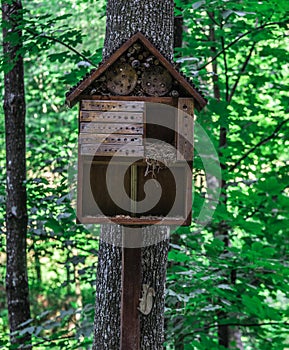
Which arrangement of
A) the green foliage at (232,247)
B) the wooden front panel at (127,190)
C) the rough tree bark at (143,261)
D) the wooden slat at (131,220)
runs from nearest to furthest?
the wooden slat at (131,220)
the wooden front panel at (127,190)
the rough tree bark at (143,261)
the green foliage at (232,247)

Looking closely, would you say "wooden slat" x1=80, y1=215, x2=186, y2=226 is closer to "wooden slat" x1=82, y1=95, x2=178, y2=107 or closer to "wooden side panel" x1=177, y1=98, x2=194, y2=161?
"wooden side panel" x1=177, y1=98, x2=194, y2=161

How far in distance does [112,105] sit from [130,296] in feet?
2.54

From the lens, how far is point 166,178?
6.97 ft

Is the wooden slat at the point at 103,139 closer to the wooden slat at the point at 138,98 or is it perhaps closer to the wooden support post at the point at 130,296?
the wooden slat at the point at 138,98

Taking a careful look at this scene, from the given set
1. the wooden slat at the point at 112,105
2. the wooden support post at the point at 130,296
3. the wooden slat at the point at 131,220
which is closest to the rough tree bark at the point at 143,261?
the wooden support post at the point at 130,296

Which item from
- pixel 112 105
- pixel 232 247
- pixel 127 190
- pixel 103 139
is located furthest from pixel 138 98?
pixel 232 247

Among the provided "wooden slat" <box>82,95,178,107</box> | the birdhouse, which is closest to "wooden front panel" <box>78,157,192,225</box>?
the birdhouse

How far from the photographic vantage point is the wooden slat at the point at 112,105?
201 cm

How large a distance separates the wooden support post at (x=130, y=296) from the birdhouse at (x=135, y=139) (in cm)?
17

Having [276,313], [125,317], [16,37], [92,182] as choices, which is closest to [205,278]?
[276,313]

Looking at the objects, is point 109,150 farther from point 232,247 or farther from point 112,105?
point 232,247

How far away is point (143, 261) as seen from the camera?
236 centimetres

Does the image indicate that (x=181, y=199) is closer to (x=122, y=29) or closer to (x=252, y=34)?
(x=122, y=29)

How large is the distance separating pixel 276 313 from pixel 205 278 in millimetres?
458
